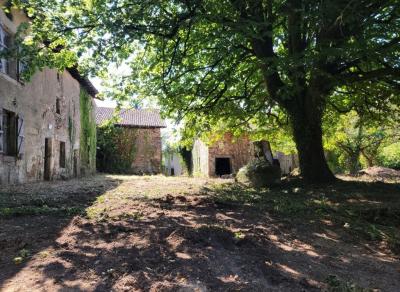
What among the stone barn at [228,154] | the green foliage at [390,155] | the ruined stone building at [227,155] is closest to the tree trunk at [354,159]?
the green foliage at [390,155]

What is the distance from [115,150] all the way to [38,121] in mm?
15387

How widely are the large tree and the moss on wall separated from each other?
1095 cm

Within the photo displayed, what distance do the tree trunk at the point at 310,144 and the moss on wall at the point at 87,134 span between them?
46.4 feet

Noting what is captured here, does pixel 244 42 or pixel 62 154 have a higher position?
pixel 244 42

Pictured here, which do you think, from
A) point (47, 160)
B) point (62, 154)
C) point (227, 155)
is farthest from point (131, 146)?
point (47, 160)

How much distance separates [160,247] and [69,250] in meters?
0.98

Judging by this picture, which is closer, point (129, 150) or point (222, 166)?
point (222, 166)

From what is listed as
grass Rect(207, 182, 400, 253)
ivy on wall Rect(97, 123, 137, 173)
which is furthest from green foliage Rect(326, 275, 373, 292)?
ivy on wall Rect(97, 123, 137, 173)

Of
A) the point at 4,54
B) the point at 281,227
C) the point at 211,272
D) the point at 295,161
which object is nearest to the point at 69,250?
the point at 211,272

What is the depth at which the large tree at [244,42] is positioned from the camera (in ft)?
A: 21.6

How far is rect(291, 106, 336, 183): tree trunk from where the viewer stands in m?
10.4

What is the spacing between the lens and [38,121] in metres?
13.6

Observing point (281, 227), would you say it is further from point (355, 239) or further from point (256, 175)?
point (256, 175)

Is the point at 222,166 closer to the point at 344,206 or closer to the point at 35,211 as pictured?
the point at 344,206
